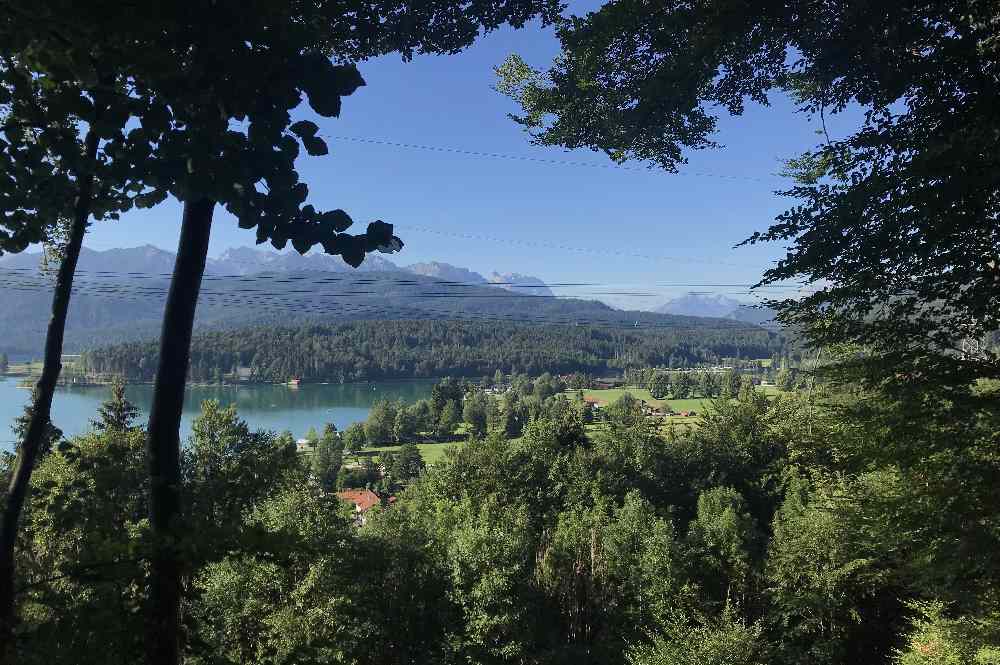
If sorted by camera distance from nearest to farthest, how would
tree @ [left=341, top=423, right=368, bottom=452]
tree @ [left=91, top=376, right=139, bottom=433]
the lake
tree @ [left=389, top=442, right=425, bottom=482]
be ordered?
1. tree @ [left=91, top=376, right=139, bottom=433]
2. tree @ [left=389, top=442, right=425, bottom=482]
3. tree @ [left=341, top=423, right=368, bottom=452]
4. the lake

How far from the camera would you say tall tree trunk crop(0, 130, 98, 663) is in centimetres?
194

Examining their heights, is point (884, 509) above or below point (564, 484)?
above

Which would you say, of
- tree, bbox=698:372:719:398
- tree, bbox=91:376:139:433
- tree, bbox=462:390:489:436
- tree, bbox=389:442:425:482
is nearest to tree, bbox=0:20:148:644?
tree, bbox=91:376:139:433

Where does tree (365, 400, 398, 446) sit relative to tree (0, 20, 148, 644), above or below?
below

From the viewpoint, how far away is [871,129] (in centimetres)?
439

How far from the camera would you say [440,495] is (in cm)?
2136

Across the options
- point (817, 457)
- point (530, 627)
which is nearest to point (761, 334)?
point (817, 457)

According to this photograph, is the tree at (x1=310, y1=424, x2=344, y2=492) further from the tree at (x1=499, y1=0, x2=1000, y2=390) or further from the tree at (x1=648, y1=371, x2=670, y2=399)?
the tree at (x1=648, y1=371, x2=670, y2=399)

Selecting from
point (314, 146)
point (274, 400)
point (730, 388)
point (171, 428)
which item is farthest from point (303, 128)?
point (274, 400)

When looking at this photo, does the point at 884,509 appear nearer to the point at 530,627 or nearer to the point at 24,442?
the point at 24,442

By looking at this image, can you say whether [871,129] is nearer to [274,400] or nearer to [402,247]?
[402,247]

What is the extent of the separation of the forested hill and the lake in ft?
15.6

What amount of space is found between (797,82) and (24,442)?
21.4 ft

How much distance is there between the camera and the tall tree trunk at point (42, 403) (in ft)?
6.37
